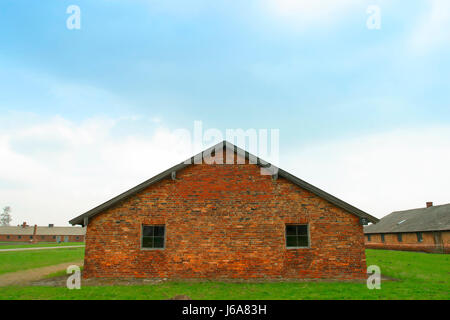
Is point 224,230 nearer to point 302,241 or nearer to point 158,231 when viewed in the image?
point 158,231

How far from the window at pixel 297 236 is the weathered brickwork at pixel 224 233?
0.78 ft

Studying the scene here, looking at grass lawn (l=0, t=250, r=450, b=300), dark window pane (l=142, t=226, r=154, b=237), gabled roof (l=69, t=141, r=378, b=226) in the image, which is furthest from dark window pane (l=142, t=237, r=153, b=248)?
gabled roof (l=69, t=141, r=378, b=226)

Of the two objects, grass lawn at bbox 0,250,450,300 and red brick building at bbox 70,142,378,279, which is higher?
red brick building at bbox 70,142,378,279

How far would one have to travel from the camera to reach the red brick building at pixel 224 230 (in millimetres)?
12062

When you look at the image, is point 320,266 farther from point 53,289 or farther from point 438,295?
point 53,289

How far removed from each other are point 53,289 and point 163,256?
13.0 ft

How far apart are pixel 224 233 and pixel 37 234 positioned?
86190 millimetres

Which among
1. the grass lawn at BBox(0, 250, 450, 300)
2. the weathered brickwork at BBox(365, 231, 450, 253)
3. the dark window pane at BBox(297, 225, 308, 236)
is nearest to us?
the grass lawn at BBox(0, 250, 450, 300)

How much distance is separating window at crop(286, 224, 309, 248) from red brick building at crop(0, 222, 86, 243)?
8407cm

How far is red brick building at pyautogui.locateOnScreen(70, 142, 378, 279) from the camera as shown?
12062 mm

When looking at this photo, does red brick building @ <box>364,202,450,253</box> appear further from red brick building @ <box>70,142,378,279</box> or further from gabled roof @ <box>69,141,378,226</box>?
red brick building @ <box>70,142,378,279</box>

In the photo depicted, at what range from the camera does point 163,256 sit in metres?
12.1

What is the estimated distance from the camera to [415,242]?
1355 inches

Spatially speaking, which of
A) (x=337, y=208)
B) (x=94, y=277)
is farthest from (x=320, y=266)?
(x=94, y=277)
